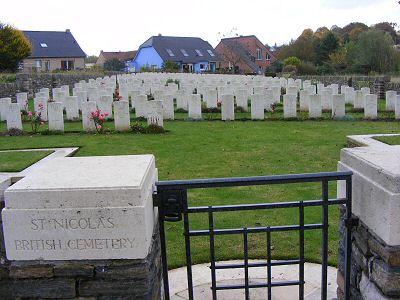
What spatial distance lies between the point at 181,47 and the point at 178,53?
1.44 meters

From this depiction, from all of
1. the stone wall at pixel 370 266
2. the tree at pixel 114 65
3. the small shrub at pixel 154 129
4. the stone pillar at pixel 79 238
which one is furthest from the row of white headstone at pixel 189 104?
the tree at pixel 114 65

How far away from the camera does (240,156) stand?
8.14 metres

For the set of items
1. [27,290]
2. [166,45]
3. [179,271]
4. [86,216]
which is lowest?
[179,271]

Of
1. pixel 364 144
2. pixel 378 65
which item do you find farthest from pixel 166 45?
pixel 364 144

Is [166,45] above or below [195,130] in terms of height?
above

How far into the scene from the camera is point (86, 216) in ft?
8.02

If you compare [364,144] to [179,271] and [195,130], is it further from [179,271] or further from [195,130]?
[195,130]

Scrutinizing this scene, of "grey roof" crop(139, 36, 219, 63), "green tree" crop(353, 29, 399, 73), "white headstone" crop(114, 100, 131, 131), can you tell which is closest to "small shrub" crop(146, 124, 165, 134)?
"white headstone" crop(114, 100, 131, 131)

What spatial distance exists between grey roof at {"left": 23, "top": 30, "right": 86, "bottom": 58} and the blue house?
7.56m

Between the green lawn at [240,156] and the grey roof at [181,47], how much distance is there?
4317cm

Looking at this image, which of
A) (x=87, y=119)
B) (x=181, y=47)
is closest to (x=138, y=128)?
(x=87, y=119)

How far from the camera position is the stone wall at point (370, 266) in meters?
2.54

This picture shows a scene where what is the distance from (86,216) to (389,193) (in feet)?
5.10

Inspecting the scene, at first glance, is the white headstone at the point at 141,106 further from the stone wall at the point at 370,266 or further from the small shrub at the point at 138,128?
the stone wall at the point at 370,266
